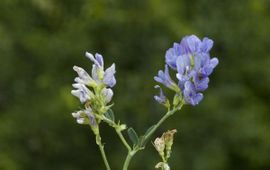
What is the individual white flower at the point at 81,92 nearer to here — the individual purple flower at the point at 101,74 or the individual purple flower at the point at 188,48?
the individual purple flower at the point at 101,74

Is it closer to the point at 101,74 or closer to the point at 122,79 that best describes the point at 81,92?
the point at 101,74

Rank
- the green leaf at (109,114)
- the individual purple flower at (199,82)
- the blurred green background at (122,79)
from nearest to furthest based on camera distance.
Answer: the individual purple flower at (199,82), the green leaf at (109,114), the blurred green background at (122,79)

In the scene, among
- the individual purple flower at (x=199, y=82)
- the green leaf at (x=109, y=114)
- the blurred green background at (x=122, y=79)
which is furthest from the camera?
the blurred green background at (x=122, y=79)

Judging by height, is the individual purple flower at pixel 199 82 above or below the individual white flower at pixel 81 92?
below

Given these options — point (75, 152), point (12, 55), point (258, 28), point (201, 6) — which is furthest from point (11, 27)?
point (258, 28)

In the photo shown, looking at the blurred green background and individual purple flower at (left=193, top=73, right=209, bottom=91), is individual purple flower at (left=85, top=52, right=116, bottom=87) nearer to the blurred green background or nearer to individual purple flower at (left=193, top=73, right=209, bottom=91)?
individual purple flower at (left=193, top=73, right=209, bottom=91)

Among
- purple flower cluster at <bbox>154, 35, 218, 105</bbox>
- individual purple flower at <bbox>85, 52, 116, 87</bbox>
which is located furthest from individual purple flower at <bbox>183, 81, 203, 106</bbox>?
individual purple flower at <bbox>85, 52, 116, 87</bbox>

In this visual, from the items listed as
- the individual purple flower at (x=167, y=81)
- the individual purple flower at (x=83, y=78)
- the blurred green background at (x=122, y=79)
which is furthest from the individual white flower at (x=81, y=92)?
the blurred green background at (x=122, y=79)
